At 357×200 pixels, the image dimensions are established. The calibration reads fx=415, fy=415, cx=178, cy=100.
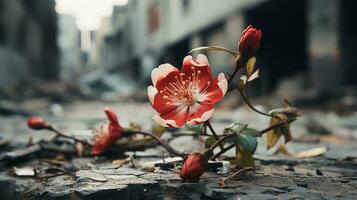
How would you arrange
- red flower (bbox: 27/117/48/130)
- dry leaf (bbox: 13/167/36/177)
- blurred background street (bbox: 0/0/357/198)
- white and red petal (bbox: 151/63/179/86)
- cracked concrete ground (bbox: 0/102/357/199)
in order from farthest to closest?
blurred background street (bbox: 0/0/357/198), red flower (bbox: 27/117/48/130), dry leaf (bbox: 13/167/36/177), white and red petal (bbox: 151/63/179/86), cracked concrete ground (bbox: 0/102/357/199)

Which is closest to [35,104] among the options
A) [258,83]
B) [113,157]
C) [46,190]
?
[258,83]

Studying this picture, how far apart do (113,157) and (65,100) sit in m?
8.42

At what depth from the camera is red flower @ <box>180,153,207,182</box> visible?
1174 millimetres

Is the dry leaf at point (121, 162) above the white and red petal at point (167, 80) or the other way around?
the other way around

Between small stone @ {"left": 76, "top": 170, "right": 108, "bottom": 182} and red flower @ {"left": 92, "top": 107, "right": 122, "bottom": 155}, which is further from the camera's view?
red flower @ {"left": 92, "top": 107, "right": 122, "bottom": 155}

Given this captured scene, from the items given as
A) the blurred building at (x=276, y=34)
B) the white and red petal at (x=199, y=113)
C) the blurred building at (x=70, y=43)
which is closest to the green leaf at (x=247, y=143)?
the white and red petal at (x=199, y=113)

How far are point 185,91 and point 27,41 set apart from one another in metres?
10.8

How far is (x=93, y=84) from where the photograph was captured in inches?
1067

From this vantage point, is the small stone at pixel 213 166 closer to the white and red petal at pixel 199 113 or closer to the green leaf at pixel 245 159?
the green leaf at pixel 245 159

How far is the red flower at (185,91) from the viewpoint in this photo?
1.25m

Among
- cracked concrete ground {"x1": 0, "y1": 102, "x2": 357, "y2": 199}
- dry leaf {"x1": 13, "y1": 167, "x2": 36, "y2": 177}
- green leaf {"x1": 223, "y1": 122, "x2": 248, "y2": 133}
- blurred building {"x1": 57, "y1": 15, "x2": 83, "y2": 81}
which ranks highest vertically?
blurred building {"x1": 57, "y1": 15, "x2": 83, "y2": 81}

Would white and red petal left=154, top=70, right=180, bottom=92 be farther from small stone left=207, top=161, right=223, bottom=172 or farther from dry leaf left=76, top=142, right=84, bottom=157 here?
dry leaf left=76, top=142, right=84, bottom=157

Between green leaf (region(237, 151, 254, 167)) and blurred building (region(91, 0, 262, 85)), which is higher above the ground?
blurred building (region(91, 0, 262, 85))

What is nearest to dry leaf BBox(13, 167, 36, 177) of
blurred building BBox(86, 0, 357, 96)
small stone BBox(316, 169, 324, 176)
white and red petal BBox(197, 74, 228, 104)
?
white and red petal BBox(197, 74, 228, 104)
